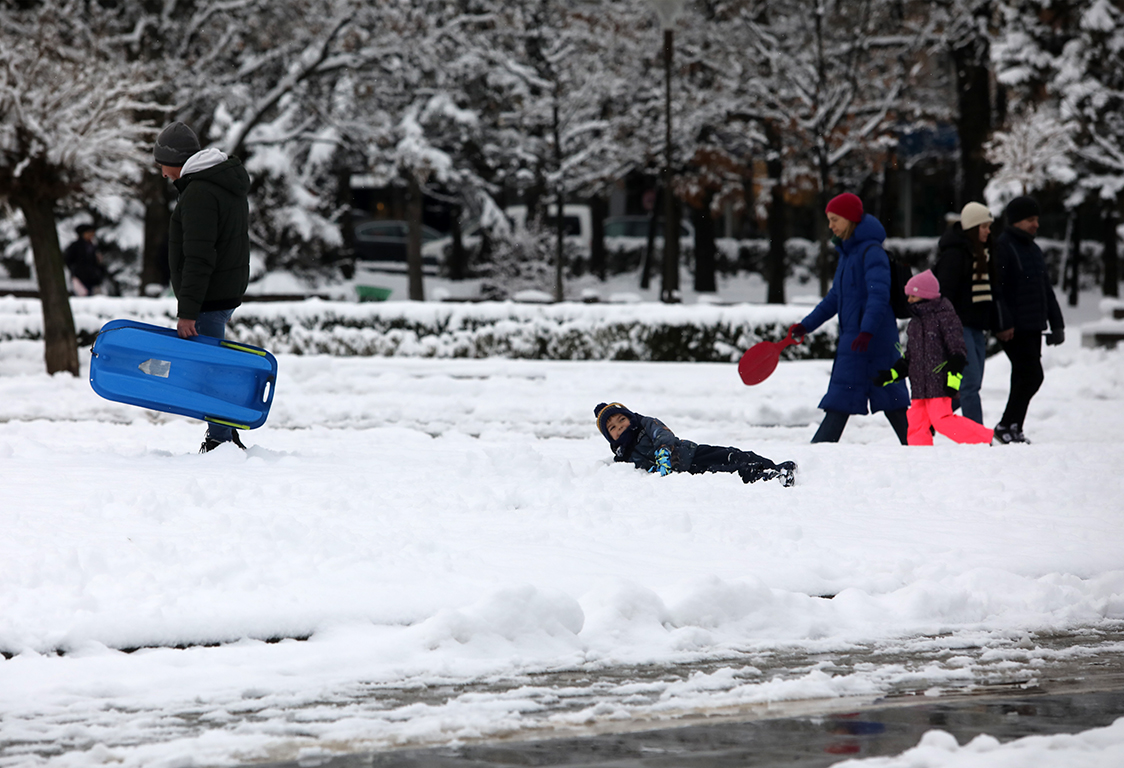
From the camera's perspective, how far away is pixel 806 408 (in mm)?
11242

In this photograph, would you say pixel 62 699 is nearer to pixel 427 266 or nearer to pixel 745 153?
pixel 745 153

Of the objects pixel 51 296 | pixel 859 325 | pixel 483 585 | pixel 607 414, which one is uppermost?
pixel 51 296

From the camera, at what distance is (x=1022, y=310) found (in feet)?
29.6

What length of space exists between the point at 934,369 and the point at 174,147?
513 centimetres

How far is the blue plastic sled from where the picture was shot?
268 inches

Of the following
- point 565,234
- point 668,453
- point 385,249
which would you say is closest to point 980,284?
point 668,453

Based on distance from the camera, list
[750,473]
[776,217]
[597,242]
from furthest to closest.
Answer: [597,242]
[776,217]
[750,473]

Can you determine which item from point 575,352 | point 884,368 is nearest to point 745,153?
point 575,352

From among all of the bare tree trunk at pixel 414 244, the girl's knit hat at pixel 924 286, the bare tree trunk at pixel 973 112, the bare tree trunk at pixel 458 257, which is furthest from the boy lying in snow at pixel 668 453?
the bare tree trunk at pixel 458 257

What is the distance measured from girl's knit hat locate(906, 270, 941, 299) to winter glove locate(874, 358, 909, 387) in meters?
0.63

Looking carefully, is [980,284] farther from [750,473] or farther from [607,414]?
[607,414]

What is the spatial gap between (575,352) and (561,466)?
938 cm

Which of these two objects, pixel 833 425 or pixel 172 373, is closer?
pixel 172 373

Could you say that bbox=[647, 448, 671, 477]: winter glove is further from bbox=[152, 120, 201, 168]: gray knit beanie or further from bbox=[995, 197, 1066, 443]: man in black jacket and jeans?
bbox=[995, 197, 1066, 443]: man in black jacket and jeans
